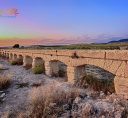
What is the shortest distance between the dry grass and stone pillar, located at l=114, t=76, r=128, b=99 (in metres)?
1.56

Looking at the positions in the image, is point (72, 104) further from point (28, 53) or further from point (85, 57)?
point (28, 53)

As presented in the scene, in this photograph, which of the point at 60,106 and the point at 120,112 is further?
the point at 60,106

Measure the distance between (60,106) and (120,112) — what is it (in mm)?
1950

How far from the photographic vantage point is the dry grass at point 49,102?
8.17m

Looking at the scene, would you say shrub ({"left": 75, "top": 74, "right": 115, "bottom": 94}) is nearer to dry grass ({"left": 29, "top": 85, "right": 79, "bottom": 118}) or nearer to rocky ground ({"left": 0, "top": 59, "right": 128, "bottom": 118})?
rocky ground ({"left": 0, "top": 59, "right": 128, "bottom": 118})

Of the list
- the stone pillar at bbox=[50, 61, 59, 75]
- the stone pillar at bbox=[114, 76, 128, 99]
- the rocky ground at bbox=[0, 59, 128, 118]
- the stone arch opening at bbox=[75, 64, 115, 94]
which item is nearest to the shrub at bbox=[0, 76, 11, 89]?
the rocky ground at bbox=[0, 59, 128, 118]

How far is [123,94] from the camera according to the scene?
9.42m

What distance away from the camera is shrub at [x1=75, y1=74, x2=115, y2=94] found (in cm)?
1109

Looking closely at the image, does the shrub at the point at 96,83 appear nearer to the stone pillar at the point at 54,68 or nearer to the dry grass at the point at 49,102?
the dry grass at the point at 49,102

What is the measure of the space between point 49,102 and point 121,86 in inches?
108

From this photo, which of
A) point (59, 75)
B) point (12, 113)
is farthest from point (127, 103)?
point (59, 75)

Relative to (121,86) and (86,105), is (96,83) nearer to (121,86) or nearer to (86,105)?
(121,86)

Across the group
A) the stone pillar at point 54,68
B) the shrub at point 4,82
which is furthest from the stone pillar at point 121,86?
the stone pillar at point 54,68

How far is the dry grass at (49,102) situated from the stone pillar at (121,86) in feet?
5.13
